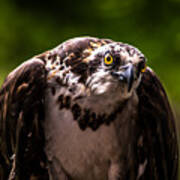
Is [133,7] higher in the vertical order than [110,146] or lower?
higher

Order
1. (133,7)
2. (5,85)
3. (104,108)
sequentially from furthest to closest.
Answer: (133,7)
(5,85)
(104,108)

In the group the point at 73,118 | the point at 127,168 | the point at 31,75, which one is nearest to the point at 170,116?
the point at 127,168

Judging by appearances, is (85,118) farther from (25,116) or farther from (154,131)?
(154,131)

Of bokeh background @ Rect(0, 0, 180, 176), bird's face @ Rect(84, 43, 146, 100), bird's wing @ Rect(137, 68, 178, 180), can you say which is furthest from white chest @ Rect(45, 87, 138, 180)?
bokeh background @ Rect(0, 0, 180, 176)

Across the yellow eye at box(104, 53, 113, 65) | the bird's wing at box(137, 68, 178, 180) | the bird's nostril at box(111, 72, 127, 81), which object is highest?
the yellow eye at box(104, 53, 113, 65)

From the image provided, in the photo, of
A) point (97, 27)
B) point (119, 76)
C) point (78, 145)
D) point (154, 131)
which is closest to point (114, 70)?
point (119, 76)

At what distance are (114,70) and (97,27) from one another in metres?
4.50

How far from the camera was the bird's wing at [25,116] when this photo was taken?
3150 mm

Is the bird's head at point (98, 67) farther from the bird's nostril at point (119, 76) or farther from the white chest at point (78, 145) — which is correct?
the white chest at point (78, 145)

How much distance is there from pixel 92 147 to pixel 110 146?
0.13 m

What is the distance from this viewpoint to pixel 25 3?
24.5 feet

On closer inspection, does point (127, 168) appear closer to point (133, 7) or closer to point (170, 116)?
point (170, 116)

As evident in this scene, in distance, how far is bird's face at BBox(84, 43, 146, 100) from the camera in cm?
286

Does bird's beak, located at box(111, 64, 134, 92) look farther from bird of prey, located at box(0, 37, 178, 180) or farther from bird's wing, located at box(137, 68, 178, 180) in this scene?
bird's wing, located at box(137, 68, 178, 180)
